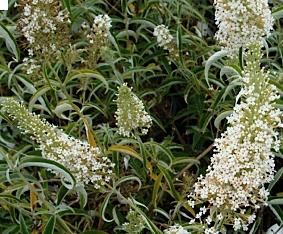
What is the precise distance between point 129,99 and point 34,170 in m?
0.54

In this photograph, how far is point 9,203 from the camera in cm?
155

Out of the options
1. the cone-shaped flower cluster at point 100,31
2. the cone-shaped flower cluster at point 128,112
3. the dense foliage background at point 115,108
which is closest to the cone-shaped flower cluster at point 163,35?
the dense foliage background at point 115,108

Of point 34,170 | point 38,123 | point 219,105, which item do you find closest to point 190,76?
point 219,105

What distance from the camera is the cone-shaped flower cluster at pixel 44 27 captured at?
1.60 metres

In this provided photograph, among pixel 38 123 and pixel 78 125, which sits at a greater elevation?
pixel 38 123

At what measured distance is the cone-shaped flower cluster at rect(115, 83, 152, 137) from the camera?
145cm

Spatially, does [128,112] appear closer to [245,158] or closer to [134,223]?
[134,223]

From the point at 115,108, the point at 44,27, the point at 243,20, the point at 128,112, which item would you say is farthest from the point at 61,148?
the point at 115,108

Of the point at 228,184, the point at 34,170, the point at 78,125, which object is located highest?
the point at 228,184

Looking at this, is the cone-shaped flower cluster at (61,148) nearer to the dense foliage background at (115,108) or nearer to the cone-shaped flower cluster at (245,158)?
the dense foliage background at (115,108)

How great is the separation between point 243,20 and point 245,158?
1.12 feet

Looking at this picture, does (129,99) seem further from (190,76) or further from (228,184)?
(190,76)

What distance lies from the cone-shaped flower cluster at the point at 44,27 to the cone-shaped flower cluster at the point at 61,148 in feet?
0.75

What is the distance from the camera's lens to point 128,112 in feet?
4.87
